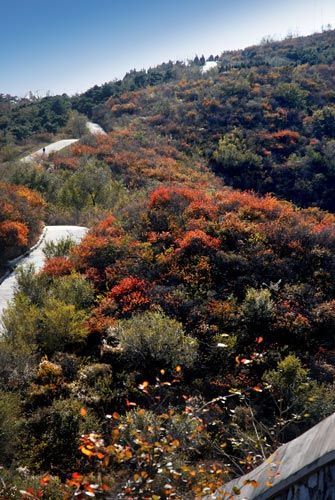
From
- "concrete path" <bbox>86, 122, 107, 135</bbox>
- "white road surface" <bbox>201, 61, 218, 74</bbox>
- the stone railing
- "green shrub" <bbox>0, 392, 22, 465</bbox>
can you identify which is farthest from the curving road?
"white road surface" <bbox>201, 61, 218, 74</bbox>

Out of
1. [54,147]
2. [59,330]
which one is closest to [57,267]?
[59,330]

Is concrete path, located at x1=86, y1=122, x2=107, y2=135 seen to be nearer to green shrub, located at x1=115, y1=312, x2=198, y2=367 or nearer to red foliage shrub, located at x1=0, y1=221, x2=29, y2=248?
red foliage shrub, located at x1=0, y1=221, x2=29, y2=248

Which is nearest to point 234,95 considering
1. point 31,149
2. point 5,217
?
point 31,149

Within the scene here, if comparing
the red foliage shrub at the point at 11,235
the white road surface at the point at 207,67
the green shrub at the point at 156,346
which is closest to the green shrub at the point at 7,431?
the green shrub at the point at 156,346

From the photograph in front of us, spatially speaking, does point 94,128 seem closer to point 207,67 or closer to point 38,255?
point 207,67

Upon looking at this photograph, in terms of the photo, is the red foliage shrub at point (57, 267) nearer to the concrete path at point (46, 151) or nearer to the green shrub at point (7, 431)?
the green shrub at point (7, 431)
